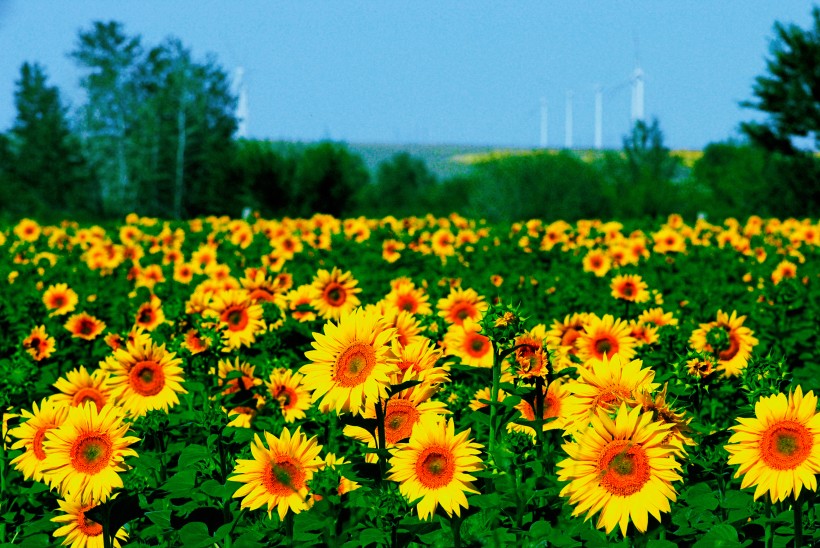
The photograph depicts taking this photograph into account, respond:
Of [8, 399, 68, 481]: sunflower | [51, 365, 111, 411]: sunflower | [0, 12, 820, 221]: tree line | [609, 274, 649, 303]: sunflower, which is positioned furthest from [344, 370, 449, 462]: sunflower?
[0, 12, 820, 221]: tree line

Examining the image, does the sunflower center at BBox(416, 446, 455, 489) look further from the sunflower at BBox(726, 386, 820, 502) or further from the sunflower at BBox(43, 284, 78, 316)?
the sunflower at BBox(43, 284, 78, 316)

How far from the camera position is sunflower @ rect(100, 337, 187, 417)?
4145 millimetres

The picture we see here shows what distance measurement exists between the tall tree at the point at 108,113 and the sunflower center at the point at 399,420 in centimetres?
4387

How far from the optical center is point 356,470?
3152 millimetres

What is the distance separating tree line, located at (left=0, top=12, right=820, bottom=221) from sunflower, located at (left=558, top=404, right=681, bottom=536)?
96.9 ft

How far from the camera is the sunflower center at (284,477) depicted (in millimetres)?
2943

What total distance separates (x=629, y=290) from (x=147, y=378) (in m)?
4.38

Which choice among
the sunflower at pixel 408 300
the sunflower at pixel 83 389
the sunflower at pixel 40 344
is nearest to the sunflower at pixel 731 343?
the sunflower at pixel 408 300

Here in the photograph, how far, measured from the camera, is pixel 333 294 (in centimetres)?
605

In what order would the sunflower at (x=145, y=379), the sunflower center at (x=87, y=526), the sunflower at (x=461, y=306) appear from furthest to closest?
the sunflower at (x=461, y=306), the sunflower at (x=145, y=379), the sunflower center at (x=87, y=526)

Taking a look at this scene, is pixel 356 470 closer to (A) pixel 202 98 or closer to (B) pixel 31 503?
(B) pixel 31 503

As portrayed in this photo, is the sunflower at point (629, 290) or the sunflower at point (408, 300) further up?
the sunflower at point (408, 300)

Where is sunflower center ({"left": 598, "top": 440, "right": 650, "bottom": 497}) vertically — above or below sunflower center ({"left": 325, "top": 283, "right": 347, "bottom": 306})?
above

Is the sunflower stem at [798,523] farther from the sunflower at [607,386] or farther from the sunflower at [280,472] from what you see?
the sunflower at [280,472]
